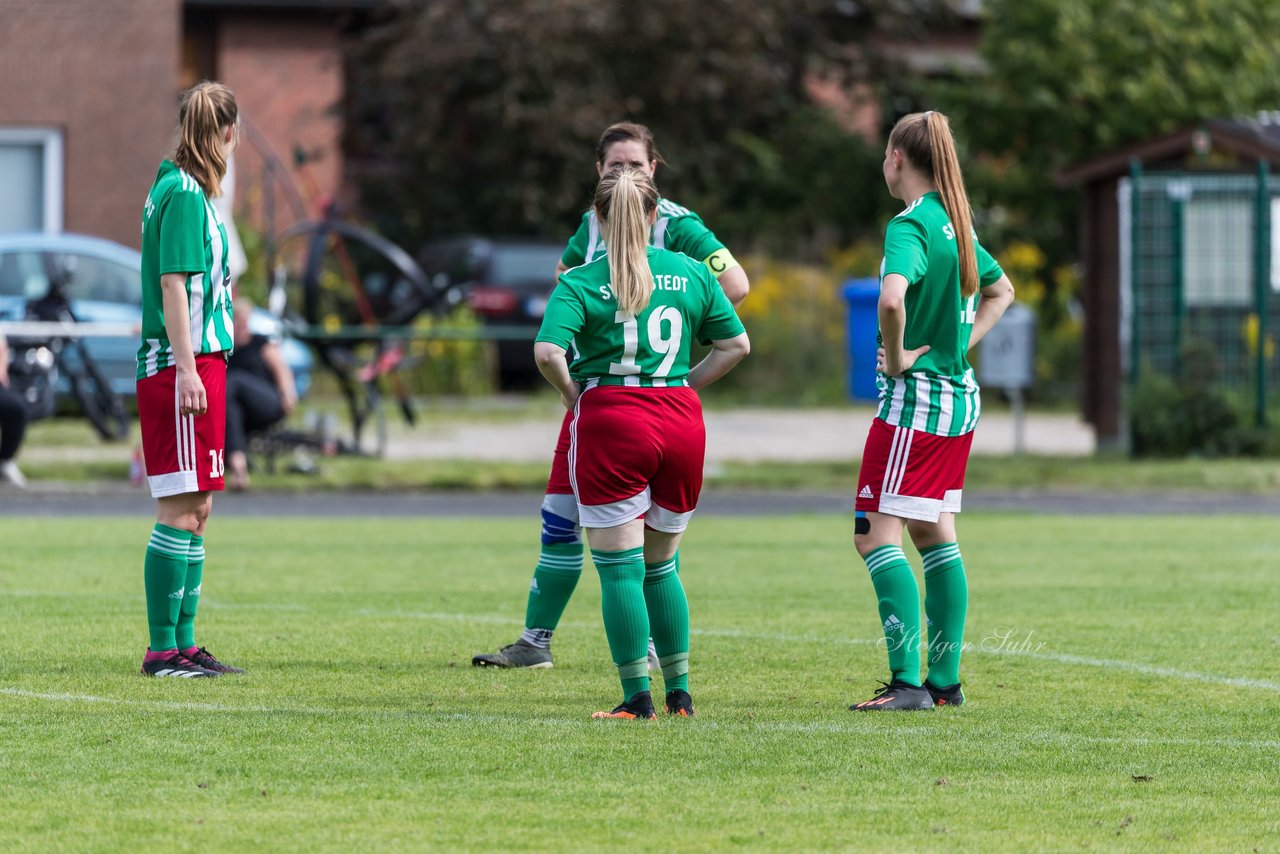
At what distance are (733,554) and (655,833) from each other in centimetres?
719

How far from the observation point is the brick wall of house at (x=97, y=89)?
81.4ft

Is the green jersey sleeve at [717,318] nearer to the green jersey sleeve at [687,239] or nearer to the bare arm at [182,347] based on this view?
the green jersey sleeve at [687,239]

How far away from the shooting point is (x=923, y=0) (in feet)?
105

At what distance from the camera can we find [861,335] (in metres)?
21.0

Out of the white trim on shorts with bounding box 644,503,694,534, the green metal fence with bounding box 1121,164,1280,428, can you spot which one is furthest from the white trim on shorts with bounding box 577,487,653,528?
the green metal fence with bounding box 1121,164,1280,428

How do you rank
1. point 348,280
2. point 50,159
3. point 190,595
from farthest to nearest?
point 50,159 < point 348,280 < point 190,595

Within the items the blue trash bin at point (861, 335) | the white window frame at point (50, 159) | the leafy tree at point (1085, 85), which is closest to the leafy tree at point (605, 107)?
the leafy tree at point (1085, 85)

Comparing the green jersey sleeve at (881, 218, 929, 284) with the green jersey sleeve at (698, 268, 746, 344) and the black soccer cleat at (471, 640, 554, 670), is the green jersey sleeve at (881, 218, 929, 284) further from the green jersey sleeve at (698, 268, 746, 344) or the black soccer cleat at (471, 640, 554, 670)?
the black soccer cleat at (471, 640, 554, 670)

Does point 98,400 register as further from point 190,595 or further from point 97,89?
point 190,595

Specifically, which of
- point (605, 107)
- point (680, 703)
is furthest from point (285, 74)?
point (680, 703)

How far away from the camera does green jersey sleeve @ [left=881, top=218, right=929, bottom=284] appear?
20.3 feet

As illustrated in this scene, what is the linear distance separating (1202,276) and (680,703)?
13568mm

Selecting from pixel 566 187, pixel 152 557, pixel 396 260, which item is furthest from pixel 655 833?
pixel 566 187

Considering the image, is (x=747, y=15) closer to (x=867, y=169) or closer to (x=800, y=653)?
(x=867, y=169)
